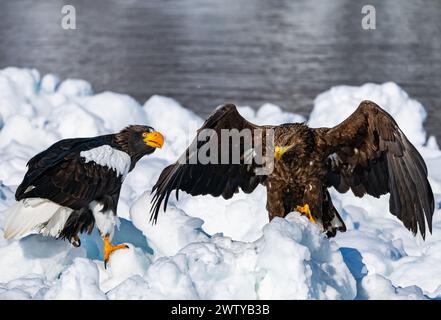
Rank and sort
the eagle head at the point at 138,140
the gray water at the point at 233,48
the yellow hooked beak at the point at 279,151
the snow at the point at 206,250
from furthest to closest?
the gray water at the point at 233,48 < the eagle head at the point at 138,140 < the yellow hooked beak at the point at 279,151 < the snow at the point at 206,250

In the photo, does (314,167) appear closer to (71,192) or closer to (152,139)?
(152,139)

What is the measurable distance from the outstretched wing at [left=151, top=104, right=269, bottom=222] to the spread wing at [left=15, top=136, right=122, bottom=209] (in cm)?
34

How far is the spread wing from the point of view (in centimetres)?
542

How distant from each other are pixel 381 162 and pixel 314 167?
498 mm

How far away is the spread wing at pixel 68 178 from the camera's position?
17.8 ft

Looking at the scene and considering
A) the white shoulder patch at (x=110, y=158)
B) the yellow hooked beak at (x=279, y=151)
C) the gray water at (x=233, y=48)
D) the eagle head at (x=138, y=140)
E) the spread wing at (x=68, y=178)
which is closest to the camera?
the yellow hooked beak at (x=279, y=151)

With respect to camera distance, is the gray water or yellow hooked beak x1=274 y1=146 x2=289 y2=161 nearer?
yellow hooked beak x1=274 y1=146 x2=289 y2=161

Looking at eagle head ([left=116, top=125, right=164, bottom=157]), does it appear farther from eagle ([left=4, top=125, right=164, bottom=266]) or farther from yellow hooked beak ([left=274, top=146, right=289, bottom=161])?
yellow hooked beak ([left=274, top=146, right=289, bottom=161])

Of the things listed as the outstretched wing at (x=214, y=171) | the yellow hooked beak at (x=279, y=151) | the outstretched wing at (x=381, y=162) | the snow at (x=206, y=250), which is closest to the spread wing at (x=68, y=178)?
the snow at (x=206, y=250)

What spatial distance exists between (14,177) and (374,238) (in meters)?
3.04

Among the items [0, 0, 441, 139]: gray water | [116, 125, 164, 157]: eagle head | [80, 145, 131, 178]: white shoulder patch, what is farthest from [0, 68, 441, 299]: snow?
[0, 0, 441, 139]: gray water

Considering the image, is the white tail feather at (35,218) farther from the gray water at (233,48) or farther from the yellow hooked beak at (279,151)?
the gray water at (233,48)

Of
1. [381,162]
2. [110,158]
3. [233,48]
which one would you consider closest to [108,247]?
[110,158]

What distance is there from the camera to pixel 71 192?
552 cm
